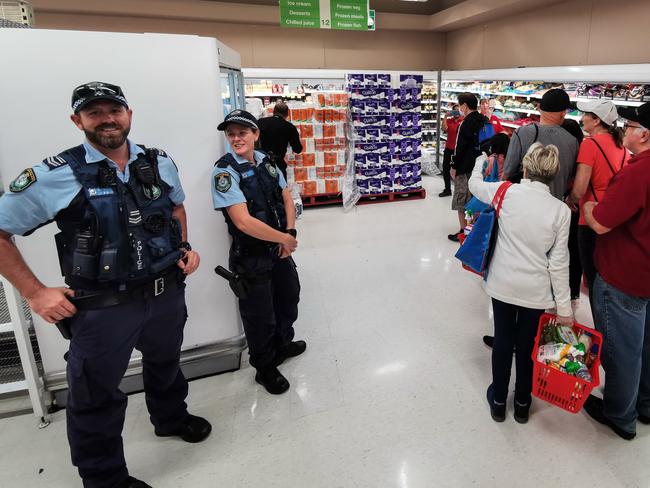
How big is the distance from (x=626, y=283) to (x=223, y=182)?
81.7 inches

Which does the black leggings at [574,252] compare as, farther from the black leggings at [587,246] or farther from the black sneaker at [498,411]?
the black sneaker at [498,411]

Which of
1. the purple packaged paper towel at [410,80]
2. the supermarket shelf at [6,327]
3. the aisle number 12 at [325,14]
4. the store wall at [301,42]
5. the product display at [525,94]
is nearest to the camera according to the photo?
the supermarket shelf at [6,327]

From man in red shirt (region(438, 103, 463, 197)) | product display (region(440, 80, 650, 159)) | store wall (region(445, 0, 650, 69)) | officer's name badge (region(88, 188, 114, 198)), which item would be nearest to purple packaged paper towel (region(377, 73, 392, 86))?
man in red shirt (region(438, 103, 463, 197))

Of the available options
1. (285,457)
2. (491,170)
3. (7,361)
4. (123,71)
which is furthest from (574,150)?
(7,361)

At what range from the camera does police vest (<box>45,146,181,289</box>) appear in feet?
5.38

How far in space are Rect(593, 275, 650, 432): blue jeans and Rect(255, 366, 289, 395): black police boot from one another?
6.04 ft

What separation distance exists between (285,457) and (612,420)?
179cm

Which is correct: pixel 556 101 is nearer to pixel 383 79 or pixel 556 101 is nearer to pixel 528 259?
pixel 528 259

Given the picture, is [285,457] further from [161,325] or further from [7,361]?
[7,361]

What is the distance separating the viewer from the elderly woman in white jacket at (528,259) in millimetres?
1958

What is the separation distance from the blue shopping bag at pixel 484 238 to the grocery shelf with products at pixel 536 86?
3.76 m

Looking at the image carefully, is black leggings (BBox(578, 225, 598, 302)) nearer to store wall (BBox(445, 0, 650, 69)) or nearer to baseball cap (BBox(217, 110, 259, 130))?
baseball cap (BBox(217, 110, 259, 130))

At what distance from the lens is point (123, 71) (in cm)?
221

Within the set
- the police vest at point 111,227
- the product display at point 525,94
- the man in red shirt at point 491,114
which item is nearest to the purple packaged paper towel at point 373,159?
the man in red shirt at point 491,114
